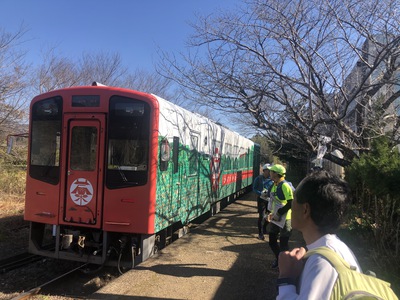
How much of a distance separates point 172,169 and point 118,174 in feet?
3.76

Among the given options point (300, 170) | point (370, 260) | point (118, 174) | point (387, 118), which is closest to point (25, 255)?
point (118, 174)

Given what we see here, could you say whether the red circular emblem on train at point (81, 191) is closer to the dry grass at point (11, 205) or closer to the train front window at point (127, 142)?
the train front window at point (127, 142)

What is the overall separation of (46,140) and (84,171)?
95 cm

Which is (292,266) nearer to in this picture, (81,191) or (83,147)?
(81,191)

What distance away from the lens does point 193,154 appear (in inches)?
301

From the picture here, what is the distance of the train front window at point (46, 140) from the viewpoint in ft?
18.9

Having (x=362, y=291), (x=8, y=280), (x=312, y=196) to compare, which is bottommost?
(x=8, y=280)

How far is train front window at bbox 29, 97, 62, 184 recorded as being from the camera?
575 centimetres

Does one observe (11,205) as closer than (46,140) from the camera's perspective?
No

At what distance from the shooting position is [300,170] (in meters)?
30.3

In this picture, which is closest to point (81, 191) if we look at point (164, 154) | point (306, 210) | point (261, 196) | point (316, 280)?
point (164, 154)

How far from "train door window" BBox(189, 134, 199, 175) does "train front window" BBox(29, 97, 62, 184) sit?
278 centimetres

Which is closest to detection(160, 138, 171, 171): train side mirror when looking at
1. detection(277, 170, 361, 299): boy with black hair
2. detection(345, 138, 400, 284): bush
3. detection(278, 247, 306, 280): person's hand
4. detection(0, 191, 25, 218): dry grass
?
detection(345, 138, 400, 284): bush

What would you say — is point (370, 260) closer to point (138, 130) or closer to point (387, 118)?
point (387, 118)
